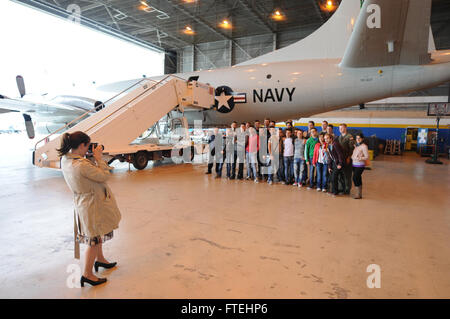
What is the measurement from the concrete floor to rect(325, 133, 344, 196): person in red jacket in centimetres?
40

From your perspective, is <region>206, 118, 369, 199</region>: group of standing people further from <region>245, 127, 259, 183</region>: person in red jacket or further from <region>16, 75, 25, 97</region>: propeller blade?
<region>16, 75, 25, 97</region>: propeller blade

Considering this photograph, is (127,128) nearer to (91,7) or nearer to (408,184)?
(408,184)

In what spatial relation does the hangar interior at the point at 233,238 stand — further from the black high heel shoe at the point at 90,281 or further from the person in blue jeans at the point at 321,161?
the person in blue jeans at the point at 321,161

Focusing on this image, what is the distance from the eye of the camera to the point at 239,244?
322 centimetres

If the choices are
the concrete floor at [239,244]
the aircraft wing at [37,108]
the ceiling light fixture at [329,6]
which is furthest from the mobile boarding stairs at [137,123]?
the ceiling light fixture at [329,6]

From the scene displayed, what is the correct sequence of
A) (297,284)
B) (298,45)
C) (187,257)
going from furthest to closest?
(298,45) → (187,257) → (297,284)

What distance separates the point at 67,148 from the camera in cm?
217

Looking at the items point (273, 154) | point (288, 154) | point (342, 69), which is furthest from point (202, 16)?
point (288, 154)

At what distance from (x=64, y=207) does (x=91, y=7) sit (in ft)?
65.5

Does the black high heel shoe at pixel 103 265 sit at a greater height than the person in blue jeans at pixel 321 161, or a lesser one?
lesser

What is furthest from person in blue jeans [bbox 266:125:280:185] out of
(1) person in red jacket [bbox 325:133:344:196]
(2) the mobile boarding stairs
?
(2) the mobile boarding stairs

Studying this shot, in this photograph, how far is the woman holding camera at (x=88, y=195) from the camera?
85.2 inches
